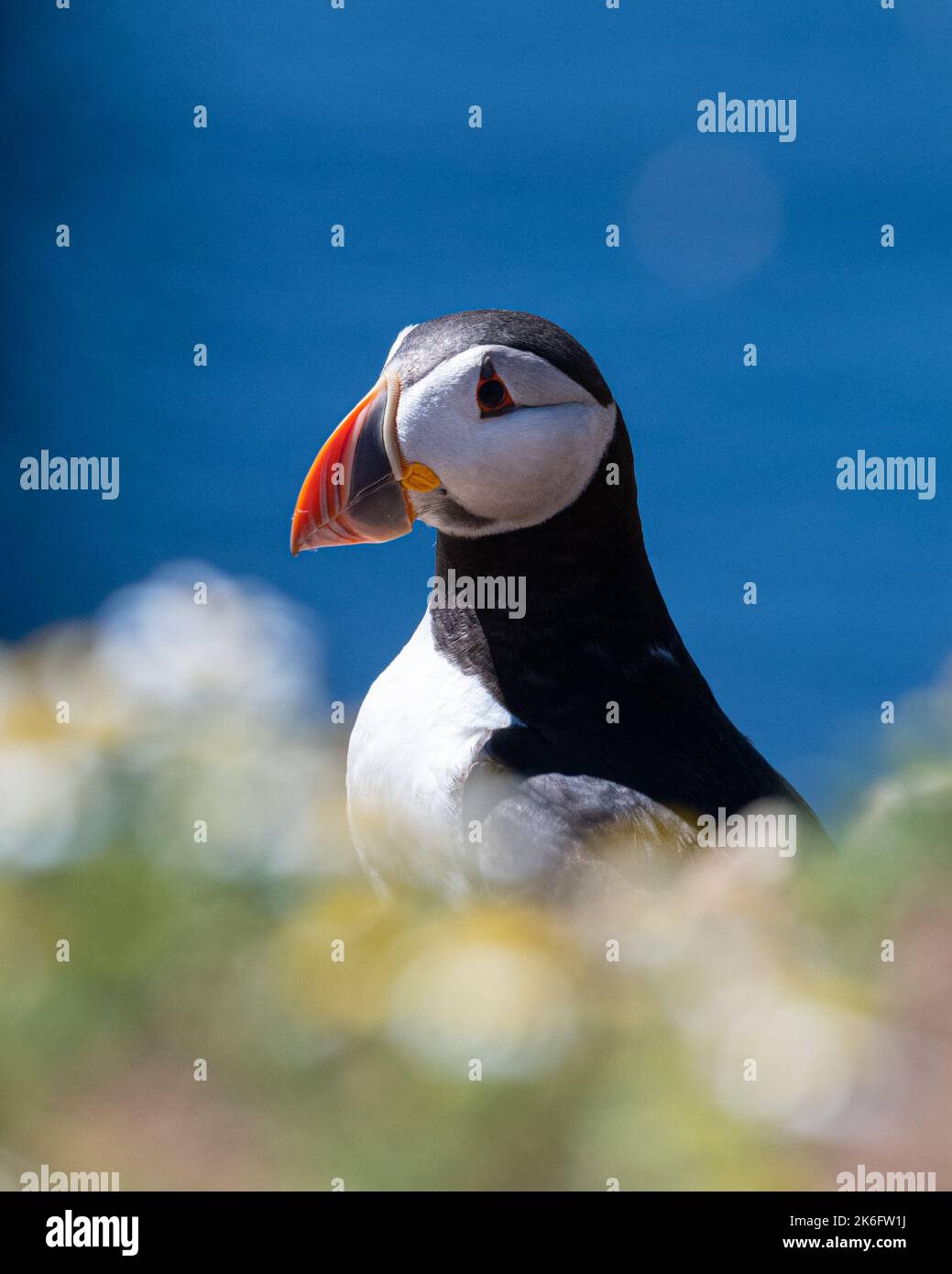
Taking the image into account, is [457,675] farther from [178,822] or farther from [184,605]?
[178,822]

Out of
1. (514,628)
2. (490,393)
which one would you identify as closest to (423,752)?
(514,628)

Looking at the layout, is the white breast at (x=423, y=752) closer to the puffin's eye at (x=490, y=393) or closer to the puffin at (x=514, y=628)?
the puffin at (x=514, y=628)

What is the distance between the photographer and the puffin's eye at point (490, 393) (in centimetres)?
167

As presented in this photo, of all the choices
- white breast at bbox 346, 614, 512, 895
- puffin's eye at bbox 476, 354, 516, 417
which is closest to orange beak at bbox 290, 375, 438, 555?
puffin's eye at bbox 476, 354, 516, 417

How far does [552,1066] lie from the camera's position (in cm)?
44

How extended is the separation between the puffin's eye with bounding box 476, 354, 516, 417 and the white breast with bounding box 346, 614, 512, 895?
0.35 m

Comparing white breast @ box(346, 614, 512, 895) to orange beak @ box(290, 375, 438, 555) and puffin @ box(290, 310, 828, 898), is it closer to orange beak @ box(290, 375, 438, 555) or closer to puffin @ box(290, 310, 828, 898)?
puffin @ box(290, 310, 828, 898)

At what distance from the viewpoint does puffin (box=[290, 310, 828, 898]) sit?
1.59 meters

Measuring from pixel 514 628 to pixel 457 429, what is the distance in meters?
0.27

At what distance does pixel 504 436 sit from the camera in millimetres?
1699

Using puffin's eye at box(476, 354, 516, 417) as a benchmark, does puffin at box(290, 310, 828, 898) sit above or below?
below

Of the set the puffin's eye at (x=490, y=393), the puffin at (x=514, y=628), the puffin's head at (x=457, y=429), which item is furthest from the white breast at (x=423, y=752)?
the puffin's eye at (x=490, y=393)
